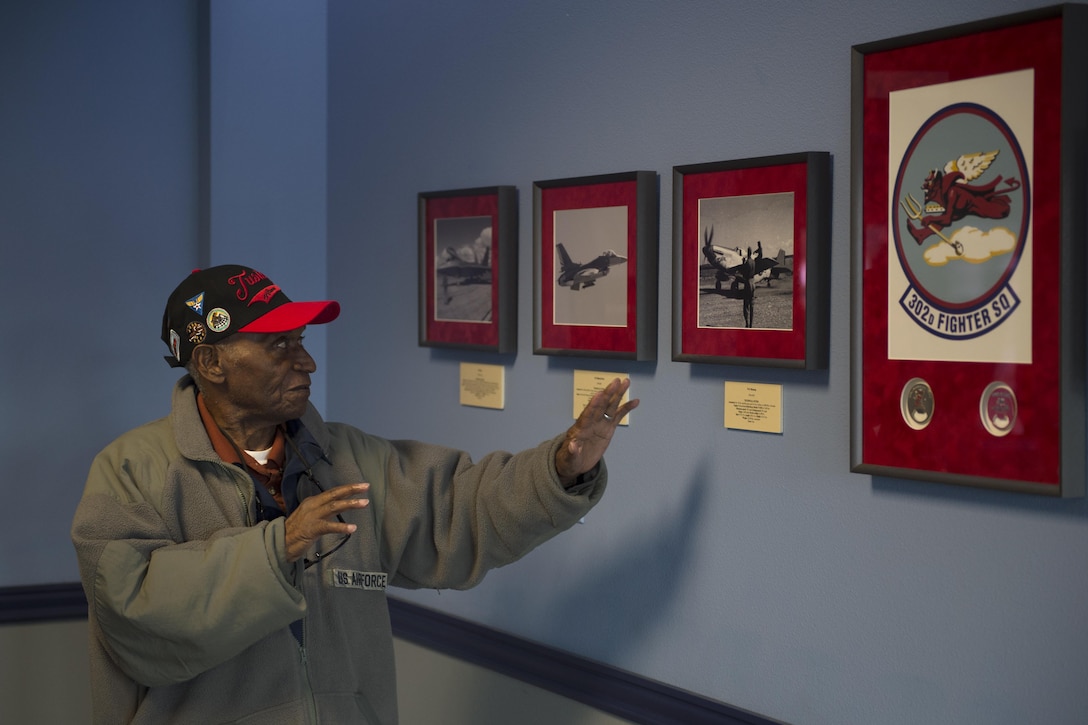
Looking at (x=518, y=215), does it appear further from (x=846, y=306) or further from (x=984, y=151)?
(x=984, y=151)

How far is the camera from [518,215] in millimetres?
2895

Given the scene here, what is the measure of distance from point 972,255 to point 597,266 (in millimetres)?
946

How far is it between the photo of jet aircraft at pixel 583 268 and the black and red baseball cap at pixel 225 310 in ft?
2.20

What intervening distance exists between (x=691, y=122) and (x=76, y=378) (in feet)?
6.80

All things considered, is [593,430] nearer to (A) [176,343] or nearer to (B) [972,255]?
(B) [972,255]

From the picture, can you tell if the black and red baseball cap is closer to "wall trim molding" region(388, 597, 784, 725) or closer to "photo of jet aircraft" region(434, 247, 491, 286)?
"photo of jet aircraft" region(434, 247, 491, 286)

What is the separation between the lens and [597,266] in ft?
8.62

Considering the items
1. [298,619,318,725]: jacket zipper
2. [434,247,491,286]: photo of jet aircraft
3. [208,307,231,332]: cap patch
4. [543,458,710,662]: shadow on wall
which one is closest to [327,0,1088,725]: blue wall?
[543,458,710,662]: shadow on wall

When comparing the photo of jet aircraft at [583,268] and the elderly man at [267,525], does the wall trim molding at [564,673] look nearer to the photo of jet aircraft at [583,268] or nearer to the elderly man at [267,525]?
the elderly man at [267,525]

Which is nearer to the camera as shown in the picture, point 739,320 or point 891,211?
point 891,211

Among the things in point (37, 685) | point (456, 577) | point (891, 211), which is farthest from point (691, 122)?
point (37, 685)

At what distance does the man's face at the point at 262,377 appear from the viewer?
7.34ft

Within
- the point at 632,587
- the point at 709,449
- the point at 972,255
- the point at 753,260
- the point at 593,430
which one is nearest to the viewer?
the point at 972,255

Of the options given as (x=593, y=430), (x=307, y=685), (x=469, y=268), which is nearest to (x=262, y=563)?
(x=307, y=685)
